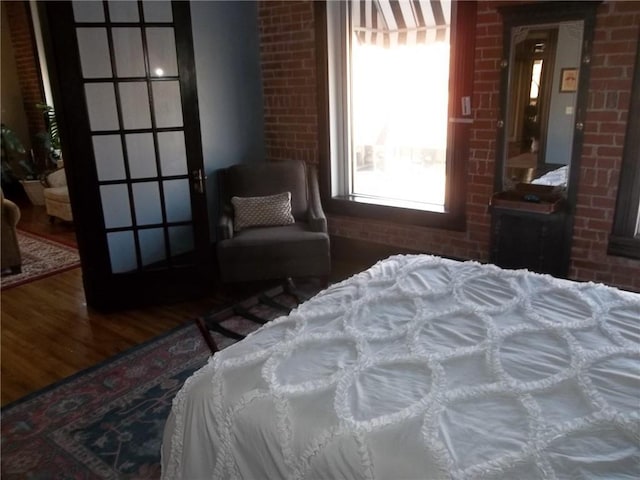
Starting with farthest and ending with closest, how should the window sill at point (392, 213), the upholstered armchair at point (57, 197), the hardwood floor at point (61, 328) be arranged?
the upholstered armchair at point (57, 197)
the window sill at point (392, 213)
the hardwood floor at point (61, 328)

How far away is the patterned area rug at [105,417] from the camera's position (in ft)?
6.88

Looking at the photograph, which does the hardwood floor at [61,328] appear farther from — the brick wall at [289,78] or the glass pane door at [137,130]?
the brick wall at [289,78]

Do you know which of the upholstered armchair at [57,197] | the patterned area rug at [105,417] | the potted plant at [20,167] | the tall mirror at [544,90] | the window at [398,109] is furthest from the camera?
the potted plant at [20,167]

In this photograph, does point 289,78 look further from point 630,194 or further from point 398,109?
point 630,194

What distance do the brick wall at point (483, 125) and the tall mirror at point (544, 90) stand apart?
8cm

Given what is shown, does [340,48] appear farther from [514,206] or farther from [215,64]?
[514,206]

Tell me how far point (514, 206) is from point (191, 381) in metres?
2.42

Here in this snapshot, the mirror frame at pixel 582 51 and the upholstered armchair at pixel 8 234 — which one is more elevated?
the mirror frame at pixel 582 51

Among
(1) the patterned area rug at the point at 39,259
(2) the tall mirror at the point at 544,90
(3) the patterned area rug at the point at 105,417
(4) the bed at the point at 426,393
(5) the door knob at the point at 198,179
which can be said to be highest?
(2) the tall mirror at the point at 544,90

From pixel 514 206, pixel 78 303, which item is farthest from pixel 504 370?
pixel 78 303

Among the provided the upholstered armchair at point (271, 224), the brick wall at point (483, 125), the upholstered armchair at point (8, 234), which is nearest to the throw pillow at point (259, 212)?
the upholstered armchair at point (271, 224)

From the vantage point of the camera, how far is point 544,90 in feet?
10.2

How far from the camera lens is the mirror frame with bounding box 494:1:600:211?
288 cm

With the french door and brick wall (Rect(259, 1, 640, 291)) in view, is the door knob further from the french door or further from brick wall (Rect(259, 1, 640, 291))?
brick wall (Rect(259, 1, 640, 291))
